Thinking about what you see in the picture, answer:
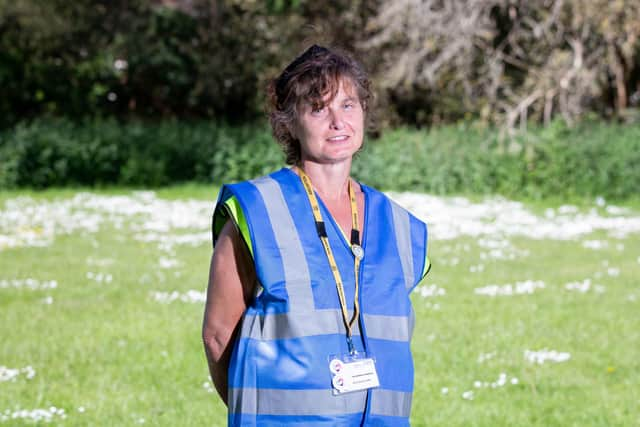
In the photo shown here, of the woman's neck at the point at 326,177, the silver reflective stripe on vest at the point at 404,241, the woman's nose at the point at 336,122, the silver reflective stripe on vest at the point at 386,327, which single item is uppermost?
the woman's nose at the point at 336,122

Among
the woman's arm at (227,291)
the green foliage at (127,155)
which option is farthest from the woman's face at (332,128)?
the green foliage at (127,155)

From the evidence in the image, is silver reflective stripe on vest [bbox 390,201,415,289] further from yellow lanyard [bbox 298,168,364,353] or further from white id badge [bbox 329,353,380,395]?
white id badge [bbox 329,353,380,395]

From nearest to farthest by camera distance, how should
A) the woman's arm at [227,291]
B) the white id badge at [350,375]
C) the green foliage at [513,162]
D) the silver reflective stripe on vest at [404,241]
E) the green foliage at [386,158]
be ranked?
the white id badge at [350,375] → the woman's arm at [227,291] → the silver reflective stripe on vest at [404,241] → the green foliage at [513,162] → the green foliage at [386,158]

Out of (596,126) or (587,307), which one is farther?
(596,126)

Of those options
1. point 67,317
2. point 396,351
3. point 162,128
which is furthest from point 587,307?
point 162,128

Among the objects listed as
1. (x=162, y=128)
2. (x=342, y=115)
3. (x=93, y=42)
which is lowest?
(x=162, y=128)

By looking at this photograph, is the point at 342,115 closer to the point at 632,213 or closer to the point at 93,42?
the point at 632,213

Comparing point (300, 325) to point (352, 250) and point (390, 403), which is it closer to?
point (352, 250)

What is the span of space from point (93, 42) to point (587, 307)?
69.6 feet

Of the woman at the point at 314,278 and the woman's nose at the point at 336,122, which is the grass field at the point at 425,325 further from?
the woman's nose at the point at 336,122

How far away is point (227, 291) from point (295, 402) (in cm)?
38

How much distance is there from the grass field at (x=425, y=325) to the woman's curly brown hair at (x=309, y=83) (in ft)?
9.26

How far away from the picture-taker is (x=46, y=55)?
25.7 meters

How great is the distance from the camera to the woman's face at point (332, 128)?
2590 mm
